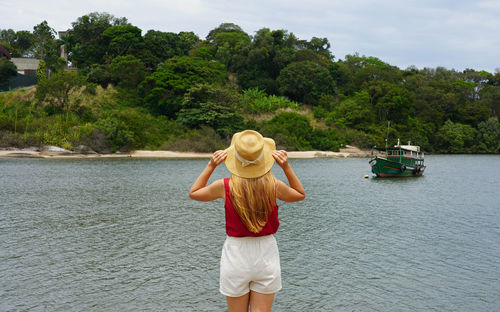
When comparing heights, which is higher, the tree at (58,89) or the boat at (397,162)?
the tree at (58,89)

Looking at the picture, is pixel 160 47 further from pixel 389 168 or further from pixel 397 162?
pixel 397 162

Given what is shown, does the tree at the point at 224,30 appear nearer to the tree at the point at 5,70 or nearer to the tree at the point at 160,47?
the tree at the point at 160,47

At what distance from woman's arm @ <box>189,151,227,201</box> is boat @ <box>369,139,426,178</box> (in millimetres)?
30701

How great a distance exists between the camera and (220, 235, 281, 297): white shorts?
339 cm

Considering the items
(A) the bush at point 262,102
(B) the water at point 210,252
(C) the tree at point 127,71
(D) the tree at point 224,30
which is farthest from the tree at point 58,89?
(D) the tree at point 224,30

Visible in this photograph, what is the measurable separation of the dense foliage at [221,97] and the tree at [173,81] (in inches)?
5.9

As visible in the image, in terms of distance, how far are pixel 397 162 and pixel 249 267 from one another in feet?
106

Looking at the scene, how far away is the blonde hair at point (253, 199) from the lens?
130 inches

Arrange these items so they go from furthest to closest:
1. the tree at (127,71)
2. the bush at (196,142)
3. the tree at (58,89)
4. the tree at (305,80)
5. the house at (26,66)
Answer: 1. the house at (26,66)
2. the tree at (305,80)
3. the tree at (127,71)
4. the bush at (196,142)
5. the tree at (58,89)

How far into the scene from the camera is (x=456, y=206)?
2006 centimetres

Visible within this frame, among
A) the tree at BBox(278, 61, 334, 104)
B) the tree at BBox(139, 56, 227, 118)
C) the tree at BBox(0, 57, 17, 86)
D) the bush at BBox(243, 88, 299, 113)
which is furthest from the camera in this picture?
the tree at BBox(278, 61, 334, 104)

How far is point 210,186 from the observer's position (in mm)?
3449

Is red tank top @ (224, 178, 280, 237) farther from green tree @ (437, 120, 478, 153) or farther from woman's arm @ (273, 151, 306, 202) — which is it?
green tree @ (437, 120, 478, 153)

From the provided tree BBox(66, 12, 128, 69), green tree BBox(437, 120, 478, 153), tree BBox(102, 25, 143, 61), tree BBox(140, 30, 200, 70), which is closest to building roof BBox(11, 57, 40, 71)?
tree BBox(66, 12, 128, 69)
